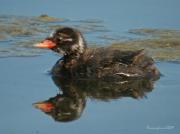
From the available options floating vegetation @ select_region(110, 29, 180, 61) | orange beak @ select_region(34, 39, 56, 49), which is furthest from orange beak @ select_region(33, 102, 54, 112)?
floating vegetation @ select_region(110, 29, 180, 61)

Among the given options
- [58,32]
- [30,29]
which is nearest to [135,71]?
[58,32]

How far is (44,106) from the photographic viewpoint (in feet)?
39.1

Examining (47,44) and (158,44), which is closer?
(47,44)

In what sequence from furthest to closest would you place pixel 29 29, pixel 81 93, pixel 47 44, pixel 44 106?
pixel 29 29, pixel 47 44, pixel 81 93, pixel 44 106

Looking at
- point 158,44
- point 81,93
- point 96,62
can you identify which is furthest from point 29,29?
point 81,93

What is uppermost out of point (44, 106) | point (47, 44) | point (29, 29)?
point (47, 44)

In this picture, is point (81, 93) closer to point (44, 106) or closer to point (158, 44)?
point (44, 106)

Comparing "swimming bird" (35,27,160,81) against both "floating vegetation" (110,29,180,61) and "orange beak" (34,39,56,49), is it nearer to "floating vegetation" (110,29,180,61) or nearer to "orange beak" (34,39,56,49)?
"orange beak" (34,39,56,49)

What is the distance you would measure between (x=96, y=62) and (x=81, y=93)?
91 centimetres

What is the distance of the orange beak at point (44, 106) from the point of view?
11.8 meters

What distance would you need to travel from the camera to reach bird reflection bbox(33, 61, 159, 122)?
1177 centimetres

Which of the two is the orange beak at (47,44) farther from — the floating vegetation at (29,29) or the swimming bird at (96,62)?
the floating vegetation at (29,29)

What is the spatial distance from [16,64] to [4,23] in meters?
3.58

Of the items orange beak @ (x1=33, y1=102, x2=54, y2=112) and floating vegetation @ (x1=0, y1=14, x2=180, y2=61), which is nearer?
orange beak @ (x1=33, y1=102, x2=54, y2=112)
